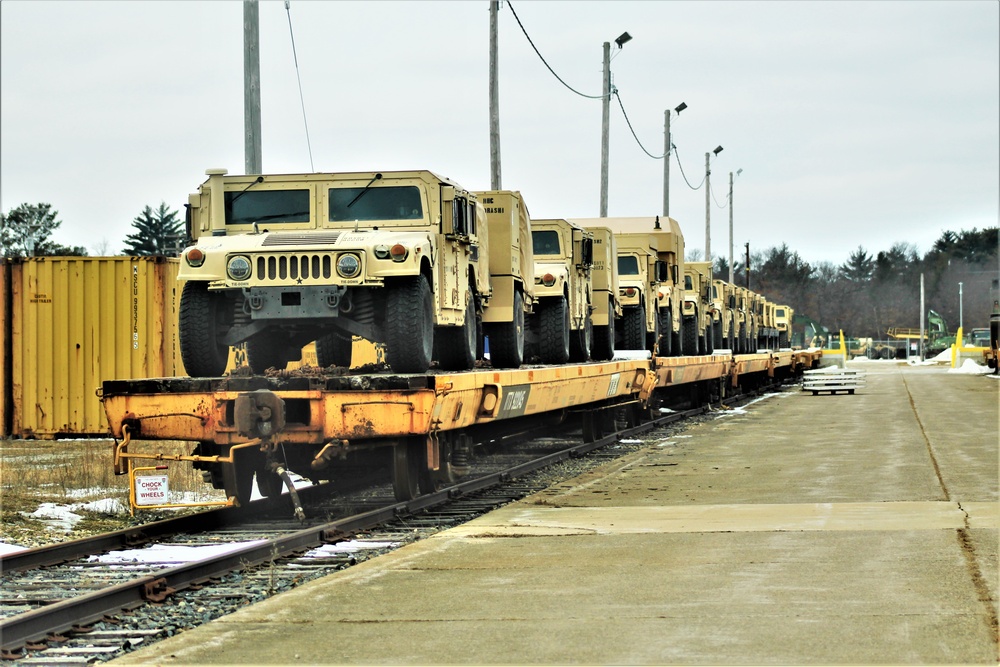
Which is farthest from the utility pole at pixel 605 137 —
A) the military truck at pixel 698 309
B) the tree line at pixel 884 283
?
the tree line at pixel 884 283

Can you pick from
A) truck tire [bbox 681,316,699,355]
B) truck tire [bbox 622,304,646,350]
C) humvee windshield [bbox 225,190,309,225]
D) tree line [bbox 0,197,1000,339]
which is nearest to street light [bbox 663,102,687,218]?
truck tire [bbox 681,316,699,355]

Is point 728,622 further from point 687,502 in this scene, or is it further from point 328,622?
point 687,502

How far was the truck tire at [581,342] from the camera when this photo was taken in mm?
18156

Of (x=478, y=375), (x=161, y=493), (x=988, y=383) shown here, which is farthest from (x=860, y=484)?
Answer: (x=988, y=383)

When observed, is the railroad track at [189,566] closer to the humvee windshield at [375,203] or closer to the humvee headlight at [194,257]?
the humvee headlight at [194,257]

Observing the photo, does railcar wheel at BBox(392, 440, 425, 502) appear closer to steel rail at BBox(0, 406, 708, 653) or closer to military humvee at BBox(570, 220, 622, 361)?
steel rail at BBox(0, 406, 708, 653)

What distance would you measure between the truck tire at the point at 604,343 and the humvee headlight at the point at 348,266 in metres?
9.70

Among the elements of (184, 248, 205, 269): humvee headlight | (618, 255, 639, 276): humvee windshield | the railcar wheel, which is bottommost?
the railcar wheel

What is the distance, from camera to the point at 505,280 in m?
14.3

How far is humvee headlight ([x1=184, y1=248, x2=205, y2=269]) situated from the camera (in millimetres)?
10898

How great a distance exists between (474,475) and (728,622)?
9.29m

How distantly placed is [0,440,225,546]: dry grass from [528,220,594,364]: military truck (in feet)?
14.2

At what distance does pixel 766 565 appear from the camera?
8.02 meters

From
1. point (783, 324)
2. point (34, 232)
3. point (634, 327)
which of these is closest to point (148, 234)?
point (34, 232)
